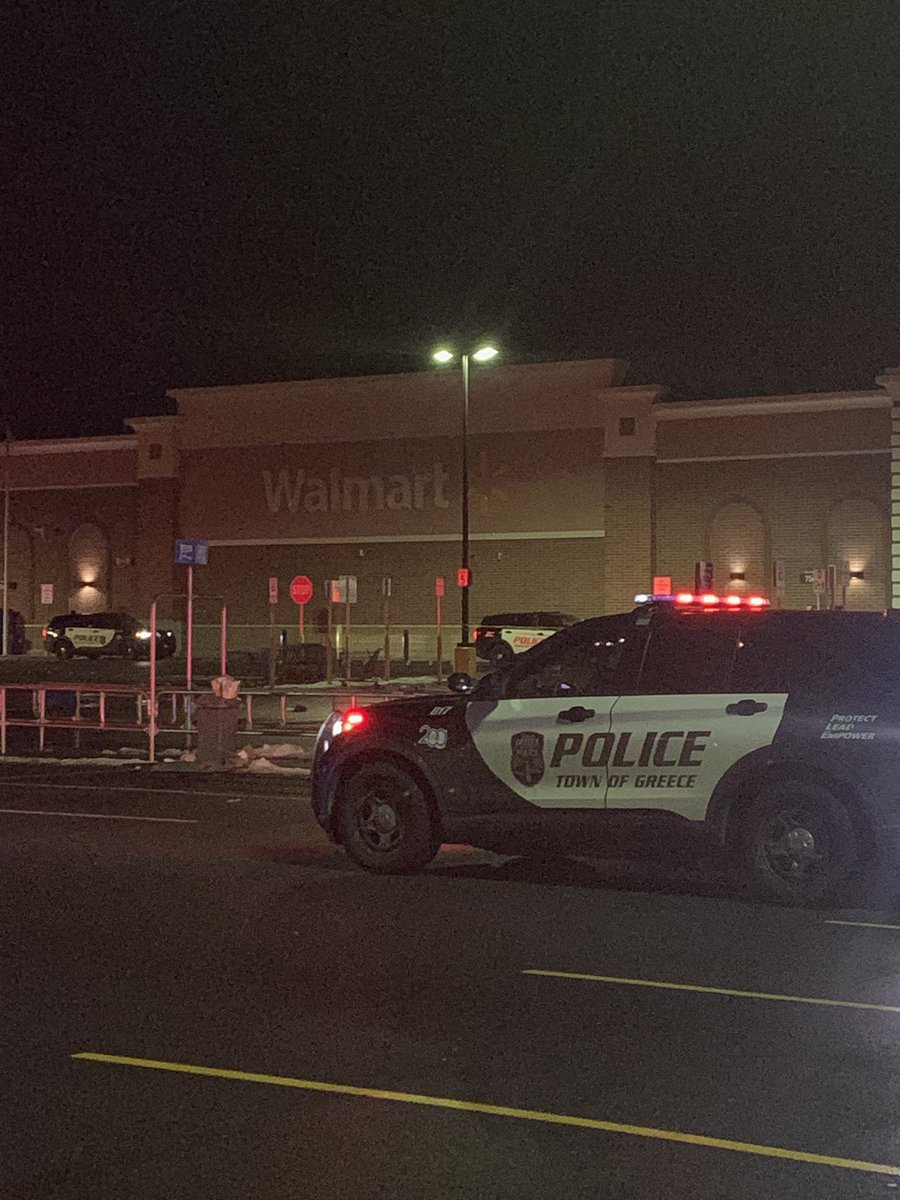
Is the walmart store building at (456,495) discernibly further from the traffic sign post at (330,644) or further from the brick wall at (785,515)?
the traffic sign post at (330,644)

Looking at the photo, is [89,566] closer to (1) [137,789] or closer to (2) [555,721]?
(1) [137,789]

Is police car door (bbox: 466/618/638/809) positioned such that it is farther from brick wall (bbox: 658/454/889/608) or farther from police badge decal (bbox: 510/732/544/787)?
brick wall (bbox: 658/454/889/608)

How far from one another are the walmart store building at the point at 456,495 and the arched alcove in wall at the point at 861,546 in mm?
62

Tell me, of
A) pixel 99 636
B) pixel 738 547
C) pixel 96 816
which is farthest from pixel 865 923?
pixel 99 636

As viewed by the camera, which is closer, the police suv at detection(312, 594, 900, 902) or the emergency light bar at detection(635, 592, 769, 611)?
the police suv at detection(312, 594, 900, 902)

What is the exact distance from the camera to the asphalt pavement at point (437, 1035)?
5.29 meters

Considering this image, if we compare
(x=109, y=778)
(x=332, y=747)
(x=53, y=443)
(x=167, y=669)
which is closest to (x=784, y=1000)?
(x=332, y=747)

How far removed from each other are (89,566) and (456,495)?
16155 millimetres

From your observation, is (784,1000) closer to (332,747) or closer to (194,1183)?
(194,1183)

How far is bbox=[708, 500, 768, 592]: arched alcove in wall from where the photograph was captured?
5100 centimetres

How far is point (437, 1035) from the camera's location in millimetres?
7004

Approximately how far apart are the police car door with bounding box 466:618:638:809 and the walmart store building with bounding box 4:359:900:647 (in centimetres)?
3682

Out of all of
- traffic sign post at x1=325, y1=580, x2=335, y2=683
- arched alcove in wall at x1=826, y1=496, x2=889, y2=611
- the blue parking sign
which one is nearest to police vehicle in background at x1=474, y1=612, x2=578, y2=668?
traffic sign post at x1=325, y1=580, x2=335, y2=683

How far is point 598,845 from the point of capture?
10992mm
